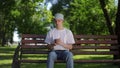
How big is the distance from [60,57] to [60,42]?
39cm

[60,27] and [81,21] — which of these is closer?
[60,27]

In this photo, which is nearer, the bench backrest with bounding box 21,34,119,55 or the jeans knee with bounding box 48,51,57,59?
the jeans knee with bounding box 48,51,57,59

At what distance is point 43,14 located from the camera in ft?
177

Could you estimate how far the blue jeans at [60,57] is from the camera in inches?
390

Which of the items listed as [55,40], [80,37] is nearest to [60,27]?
[55,40]

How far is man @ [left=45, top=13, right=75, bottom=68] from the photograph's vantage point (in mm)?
10050

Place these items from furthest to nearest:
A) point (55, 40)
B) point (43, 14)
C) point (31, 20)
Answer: point (31, 20) < point (43, 14) < point (55, 40)

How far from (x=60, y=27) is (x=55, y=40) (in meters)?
0.37

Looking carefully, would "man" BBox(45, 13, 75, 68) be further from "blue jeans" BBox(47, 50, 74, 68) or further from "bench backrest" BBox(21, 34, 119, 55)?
"bench backrest" BBox(21, 34, 119, 55)

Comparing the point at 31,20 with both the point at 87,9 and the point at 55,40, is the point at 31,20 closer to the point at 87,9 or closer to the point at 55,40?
the point at 87,9

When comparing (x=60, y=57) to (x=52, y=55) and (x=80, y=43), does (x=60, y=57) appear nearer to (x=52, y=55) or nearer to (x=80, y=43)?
(x=52, y=55)

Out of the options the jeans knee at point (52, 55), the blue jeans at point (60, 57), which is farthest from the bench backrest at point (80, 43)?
the jeans knee at point (52, 55)

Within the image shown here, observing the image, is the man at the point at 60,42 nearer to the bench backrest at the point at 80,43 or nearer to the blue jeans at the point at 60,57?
the blue jeans at the point at 60,57

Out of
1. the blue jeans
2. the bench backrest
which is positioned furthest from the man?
the bench backrest
